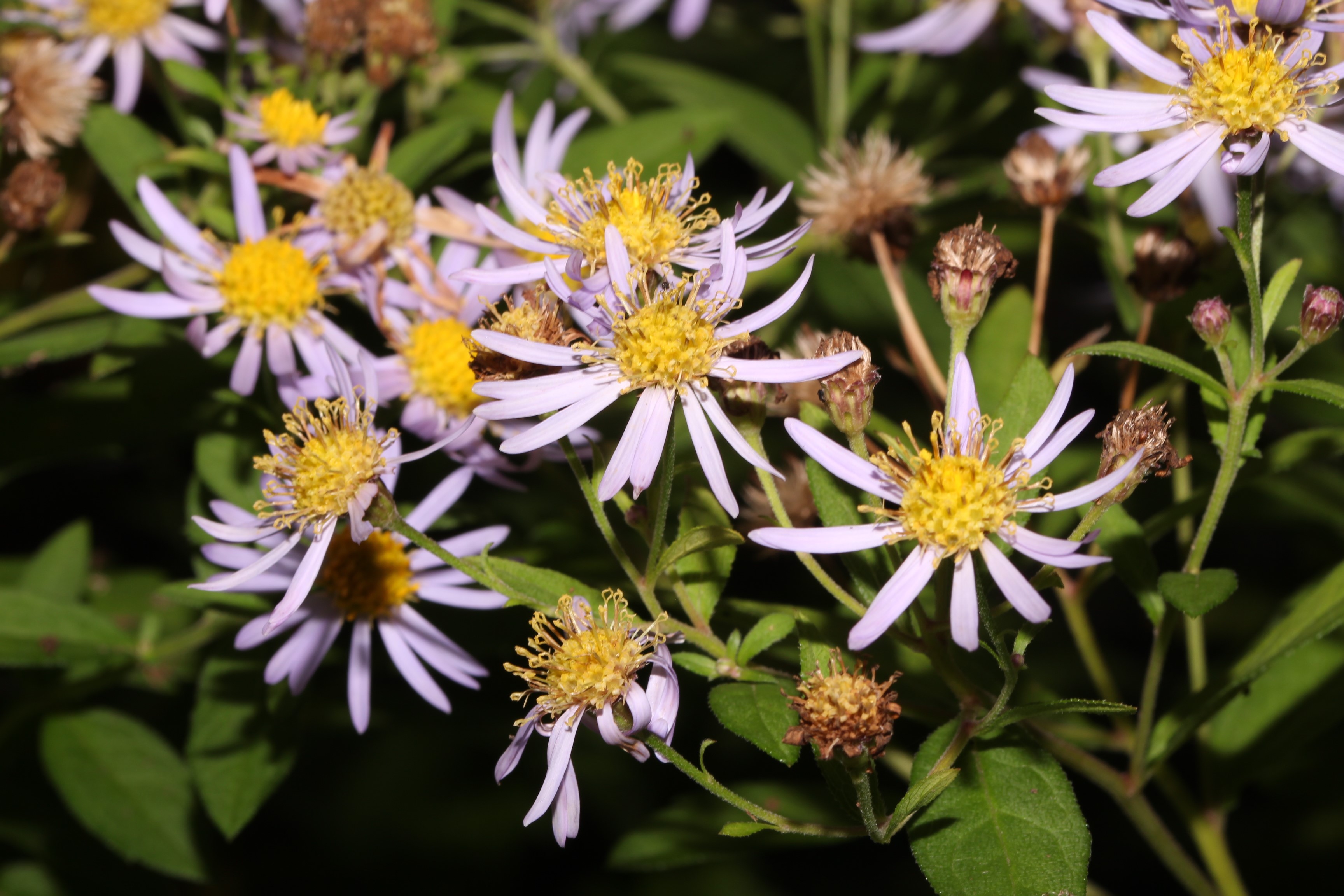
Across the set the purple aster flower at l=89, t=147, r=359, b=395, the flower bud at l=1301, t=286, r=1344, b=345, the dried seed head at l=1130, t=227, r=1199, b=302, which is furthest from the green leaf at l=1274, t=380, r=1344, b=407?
the purple aster flower at l=89, t=147, r=359, b=395

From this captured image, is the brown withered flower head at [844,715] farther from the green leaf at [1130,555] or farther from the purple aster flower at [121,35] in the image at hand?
the purple aster flower at [121,35]

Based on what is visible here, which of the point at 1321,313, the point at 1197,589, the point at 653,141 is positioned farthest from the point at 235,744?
the point at 1321,313

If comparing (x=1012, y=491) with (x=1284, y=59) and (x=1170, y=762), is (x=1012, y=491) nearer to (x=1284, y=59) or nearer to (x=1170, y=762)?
(x=1284, y=59)

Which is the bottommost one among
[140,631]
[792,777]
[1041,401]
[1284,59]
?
[140,631]

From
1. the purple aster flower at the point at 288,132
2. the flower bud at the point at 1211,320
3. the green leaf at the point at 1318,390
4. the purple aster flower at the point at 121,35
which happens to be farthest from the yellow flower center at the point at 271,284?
the green leaf at the point at 1318,390

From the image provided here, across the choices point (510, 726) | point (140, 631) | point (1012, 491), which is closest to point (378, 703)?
point (510, 726)
